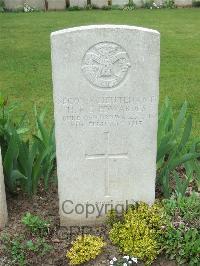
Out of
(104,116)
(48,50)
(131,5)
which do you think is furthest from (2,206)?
(131,5)

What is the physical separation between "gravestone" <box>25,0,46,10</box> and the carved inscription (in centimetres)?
927

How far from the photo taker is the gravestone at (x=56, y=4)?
12.3 metres

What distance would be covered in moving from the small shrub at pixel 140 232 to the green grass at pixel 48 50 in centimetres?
208

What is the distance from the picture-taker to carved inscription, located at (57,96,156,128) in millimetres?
3373

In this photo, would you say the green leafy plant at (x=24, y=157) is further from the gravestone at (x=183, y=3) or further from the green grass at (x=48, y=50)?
the gravestone at (x=183, y=3)

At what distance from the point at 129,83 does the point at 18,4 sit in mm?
9324

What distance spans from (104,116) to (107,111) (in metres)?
0.04

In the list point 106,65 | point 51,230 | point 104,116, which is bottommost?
point 51,230

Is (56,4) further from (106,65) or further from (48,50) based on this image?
(106,65)

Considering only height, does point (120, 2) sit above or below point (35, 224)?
above

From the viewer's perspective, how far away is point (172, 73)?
298 inches

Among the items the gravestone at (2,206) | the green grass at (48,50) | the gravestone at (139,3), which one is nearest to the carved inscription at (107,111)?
the gravestone at (2,206)

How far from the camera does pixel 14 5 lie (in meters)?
12.1

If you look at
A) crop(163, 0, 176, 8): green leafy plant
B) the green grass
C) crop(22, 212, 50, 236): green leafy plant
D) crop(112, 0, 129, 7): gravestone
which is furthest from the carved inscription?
crop(163, 0, 176, 8): green leafy plant
